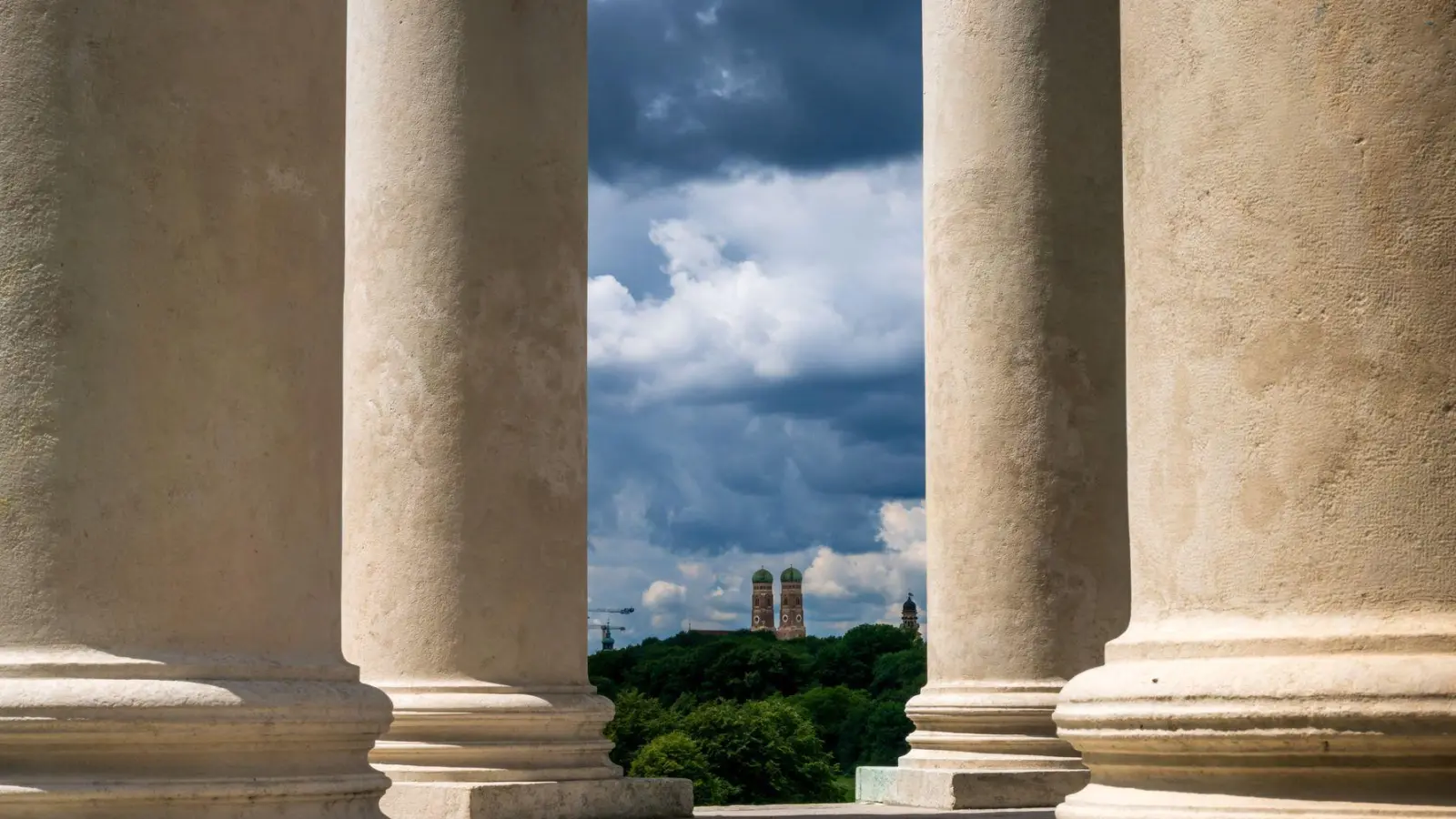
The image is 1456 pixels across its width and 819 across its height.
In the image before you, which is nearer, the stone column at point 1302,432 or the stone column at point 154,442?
the stone column at point 1302,432

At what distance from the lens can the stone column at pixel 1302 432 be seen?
139625 mm

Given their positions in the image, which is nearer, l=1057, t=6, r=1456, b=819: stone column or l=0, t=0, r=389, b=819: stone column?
l=1057, t=6, r=1456, b=819: stone column

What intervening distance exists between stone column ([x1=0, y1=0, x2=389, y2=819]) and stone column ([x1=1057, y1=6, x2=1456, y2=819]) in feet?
267

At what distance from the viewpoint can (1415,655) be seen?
138000 mm

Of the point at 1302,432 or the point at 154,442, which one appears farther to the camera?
the point at 154,442

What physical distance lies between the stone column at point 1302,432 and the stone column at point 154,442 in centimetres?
8151

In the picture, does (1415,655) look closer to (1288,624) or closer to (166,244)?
(1288,624)

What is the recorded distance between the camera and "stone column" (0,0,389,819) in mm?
176500

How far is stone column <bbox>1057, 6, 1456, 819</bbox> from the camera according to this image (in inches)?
5497

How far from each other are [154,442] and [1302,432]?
104 m

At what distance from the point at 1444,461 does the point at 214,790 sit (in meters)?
111

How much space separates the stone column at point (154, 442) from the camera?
579ft

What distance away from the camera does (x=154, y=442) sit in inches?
7190

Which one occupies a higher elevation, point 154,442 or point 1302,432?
point 154,442
